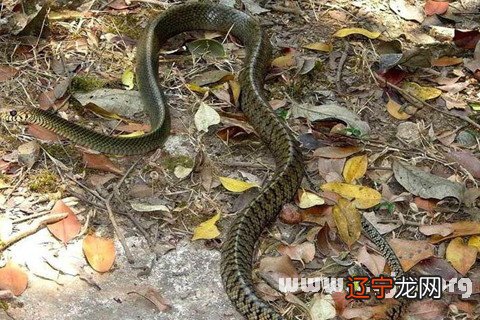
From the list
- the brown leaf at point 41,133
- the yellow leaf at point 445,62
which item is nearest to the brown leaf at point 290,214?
the brown leaf at point 41,133

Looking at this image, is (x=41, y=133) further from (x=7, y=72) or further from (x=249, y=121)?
(x=249, y=121)

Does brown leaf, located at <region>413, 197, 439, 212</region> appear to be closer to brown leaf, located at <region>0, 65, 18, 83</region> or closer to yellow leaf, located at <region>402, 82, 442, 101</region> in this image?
yellow leaf, located at <region>402, 82, 442, 101</region>

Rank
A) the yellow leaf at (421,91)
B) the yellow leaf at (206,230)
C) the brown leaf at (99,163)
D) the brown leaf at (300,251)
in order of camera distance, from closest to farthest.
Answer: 1. the brown leaf at (300,251)
2. the yellow leaf at (206,230)
3. the brown leaf at (99,163)
4. the yellow leaf at (421,91)

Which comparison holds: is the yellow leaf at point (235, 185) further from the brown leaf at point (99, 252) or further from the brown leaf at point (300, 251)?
the brown leaf at point (99, 252)

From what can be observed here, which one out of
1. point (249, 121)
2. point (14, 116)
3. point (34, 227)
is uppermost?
point (14, 116)

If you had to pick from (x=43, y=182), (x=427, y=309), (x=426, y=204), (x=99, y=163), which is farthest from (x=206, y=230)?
(x=426, y=204)

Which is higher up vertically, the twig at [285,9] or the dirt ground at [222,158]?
the twig at [285,9]

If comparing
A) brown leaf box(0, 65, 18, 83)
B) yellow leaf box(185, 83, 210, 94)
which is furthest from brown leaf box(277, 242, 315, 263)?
brown leaf box(0, 65, 18, 83)
